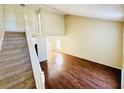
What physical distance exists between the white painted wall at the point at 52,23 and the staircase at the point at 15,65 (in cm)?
233

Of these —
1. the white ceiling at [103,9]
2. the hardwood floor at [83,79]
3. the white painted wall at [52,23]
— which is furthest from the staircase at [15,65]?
the white painted wall at [52,23]

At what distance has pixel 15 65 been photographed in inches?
109

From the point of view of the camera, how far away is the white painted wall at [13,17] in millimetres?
4689

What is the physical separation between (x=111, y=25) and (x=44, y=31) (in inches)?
127

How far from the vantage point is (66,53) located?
7.70m

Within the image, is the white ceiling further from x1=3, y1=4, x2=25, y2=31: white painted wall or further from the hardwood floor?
x1=3, y1=4, x2=25, y2=31: white painted wall

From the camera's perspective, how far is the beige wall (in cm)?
439

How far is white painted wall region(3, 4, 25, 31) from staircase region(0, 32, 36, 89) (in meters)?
1.24

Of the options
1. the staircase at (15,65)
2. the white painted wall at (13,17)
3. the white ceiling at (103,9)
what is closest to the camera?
the white ceiling at (103,9)

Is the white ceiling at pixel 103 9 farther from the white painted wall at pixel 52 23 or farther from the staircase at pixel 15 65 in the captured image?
the white painted wall at pixel 52 23

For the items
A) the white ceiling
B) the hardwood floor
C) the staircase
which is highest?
the white ceiling

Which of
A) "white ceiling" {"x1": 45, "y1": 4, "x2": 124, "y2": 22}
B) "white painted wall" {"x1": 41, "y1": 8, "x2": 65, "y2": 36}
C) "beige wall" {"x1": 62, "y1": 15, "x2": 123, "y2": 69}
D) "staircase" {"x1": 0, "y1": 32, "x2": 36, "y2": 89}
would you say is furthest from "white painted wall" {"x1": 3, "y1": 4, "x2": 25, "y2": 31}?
"beige wall" {"x1": 62, "y1": 15, "x2": 123, "y2": 69}
